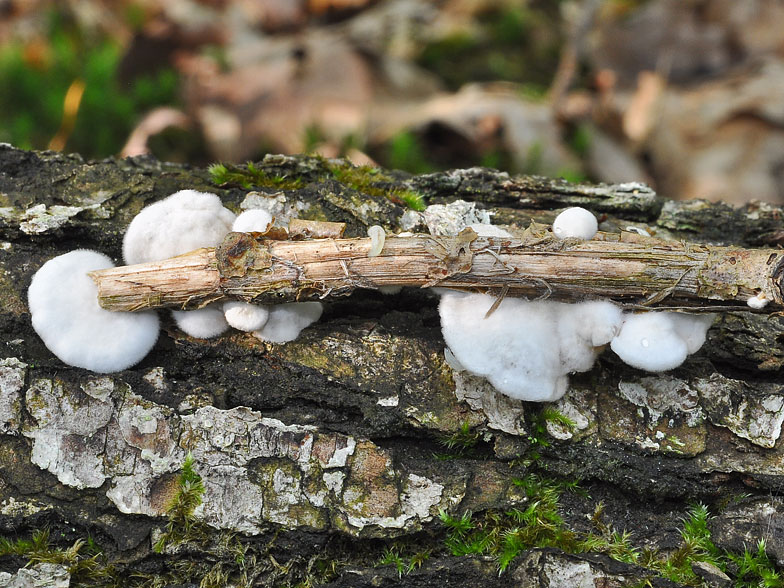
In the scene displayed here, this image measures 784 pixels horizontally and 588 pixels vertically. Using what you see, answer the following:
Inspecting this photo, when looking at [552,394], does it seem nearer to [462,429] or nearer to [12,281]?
[462,429]

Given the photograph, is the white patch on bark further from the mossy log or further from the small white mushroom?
the small white mushroom

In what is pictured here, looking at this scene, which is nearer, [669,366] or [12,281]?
[669,366]

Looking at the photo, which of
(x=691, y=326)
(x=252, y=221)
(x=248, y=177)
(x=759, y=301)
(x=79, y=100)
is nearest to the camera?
(x=759, y=301)

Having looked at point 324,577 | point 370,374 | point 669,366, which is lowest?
point 324,577

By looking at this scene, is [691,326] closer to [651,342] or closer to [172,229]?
[651,342]

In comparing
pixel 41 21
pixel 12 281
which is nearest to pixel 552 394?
pixel 12 281

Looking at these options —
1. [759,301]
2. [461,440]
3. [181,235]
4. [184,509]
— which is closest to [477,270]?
[461,440]
